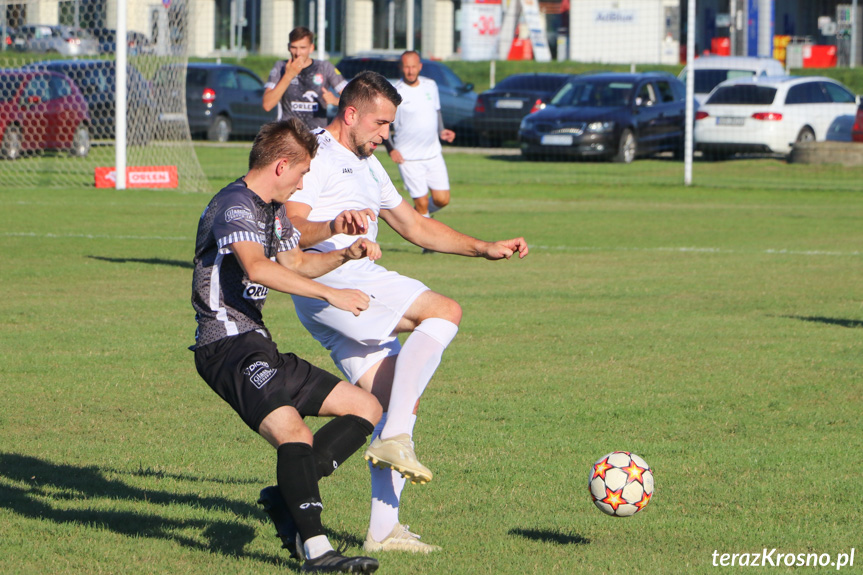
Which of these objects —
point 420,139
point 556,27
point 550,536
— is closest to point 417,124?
point 420,139

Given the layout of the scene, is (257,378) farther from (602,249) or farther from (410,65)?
(602,249)

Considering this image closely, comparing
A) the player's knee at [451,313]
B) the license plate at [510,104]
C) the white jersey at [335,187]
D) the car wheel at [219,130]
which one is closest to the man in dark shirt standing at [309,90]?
the white jersey at [335,187]

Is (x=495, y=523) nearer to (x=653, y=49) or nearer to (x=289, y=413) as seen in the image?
(x=289, y=413)

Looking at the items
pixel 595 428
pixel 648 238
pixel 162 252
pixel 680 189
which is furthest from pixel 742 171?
pixel 595 428

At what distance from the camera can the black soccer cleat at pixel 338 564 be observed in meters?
4.21

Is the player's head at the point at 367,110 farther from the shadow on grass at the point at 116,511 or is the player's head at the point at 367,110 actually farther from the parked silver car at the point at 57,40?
the parked silver car at the point at 57,40

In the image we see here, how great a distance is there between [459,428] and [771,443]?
64.7 inches

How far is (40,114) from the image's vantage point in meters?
23.0

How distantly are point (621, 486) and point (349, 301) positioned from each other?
143 centimetres

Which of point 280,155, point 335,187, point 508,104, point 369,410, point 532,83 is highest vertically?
point 532,83

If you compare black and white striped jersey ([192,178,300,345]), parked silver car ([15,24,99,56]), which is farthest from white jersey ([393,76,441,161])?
parked silver car ([15,24,99,56])

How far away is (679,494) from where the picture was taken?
5602mm

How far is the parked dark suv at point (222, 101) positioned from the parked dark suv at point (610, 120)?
282 inches

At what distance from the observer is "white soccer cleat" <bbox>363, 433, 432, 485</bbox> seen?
4465 millimetres
